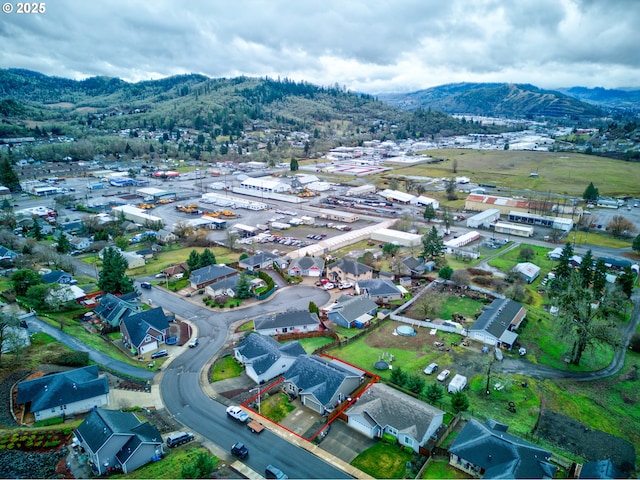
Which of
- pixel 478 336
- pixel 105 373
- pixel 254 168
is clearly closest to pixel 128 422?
pixel 105 373

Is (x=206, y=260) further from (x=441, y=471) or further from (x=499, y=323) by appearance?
(x=441, y=471)

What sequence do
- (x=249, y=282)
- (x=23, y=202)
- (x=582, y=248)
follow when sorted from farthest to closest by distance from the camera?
(x=23, y=202), (x=582, y=248), (x=249, y=282)

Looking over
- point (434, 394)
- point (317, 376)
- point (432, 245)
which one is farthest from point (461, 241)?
point (317, 376)

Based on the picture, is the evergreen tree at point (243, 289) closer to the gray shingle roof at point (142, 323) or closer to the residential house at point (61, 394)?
the gray shingle roof at point (142, 323)

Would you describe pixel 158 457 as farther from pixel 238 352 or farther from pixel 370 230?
pixel 370 230

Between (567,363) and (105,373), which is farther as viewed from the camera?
(567,363)

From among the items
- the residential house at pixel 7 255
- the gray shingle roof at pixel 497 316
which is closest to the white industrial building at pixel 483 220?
the gray shingle roof at pixel 497 316
